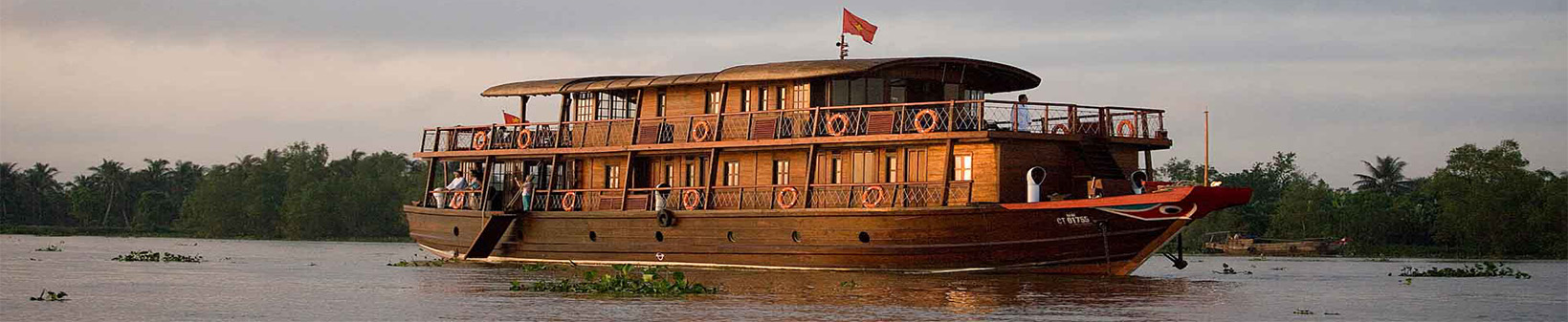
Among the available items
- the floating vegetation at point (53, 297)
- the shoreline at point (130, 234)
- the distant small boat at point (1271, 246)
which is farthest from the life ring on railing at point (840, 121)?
the shoreline at point (130, 234)

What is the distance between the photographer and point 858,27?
25859 millimetres

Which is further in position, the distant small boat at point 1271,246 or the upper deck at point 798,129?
the distant small boat at point 1271,246

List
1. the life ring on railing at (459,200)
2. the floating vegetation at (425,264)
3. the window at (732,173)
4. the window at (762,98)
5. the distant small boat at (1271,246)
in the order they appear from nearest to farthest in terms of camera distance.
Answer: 1. the window at (762,98)
2. the window at (732,173)
3. the floating vegetation at (425,264)
4. the life ring on railing at (459,200)
5. the distant small boat at (1271,246)

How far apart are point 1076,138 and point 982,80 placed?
4.13 meters

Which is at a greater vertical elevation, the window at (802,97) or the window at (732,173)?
the window at (802,97)

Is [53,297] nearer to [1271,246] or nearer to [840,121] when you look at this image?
[840,121]

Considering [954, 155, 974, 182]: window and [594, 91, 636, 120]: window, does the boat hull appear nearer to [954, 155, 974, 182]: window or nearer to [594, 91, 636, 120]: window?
[954, 155, 974, 182]: window

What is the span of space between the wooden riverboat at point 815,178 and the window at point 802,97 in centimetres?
3

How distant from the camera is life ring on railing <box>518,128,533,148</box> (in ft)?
91.6

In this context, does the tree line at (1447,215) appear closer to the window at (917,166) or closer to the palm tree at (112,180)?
the window at (917,166)

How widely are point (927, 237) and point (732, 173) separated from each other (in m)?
4.66

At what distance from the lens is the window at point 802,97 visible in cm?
2470

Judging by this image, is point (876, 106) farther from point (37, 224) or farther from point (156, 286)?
point (37, 224)

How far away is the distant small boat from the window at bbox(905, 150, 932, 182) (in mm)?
24608
